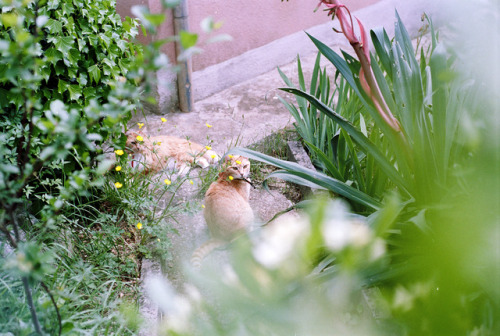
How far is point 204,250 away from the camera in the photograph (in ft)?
7.78

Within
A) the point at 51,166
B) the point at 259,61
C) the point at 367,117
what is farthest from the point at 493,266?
the point at 259,61

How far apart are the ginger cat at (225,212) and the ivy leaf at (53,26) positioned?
1.20 metres

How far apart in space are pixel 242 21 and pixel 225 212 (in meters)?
2.72

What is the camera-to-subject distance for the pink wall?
396cm

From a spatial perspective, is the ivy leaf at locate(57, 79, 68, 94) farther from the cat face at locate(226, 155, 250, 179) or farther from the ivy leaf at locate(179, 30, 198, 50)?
the ivy leaf at locate(179, 30, 198, 50)

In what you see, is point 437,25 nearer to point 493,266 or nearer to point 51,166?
point 51,166

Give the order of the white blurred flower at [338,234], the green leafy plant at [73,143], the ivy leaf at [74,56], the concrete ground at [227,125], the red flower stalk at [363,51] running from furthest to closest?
the concrete ground at [227,125] < the ivy leaf at [74,56] < the green leafy plant at [73,143] < the red flower stalk at [363,51] < the white blurred flower at [338,234]

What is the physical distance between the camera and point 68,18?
2.26 m

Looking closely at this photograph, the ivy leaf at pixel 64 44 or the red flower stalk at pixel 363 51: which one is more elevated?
the ivy leaf at pixel 64 44

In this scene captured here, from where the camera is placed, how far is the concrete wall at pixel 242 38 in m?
4.02

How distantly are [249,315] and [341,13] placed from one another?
4.49 ft

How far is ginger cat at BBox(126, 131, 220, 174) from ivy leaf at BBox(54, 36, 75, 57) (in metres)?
0.84

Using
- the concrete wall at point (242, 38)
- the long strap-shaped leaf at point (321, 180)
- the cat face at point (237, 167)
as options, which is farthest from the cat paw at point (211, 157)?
the long strap-shaped leaf at point (321, 180)

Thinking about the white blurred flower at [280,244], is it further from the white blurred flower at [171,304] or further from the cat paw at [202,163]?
the cat paw at [202,163]
